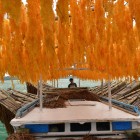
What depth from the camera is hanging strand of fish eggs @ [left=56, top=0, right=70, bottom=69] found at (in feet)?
12.9

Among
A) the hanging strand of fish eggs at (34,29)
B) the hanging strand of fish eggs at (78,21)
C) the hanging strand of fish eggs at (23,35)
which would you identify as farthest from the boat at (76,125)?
the hanging strand of fish eggs at (34,29)

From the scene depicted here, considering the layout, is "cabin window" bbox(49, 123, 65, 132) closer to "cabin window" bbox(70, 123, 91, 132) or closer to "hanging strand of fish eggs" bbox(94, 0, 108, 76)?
"cabin window" bbox(70, 123, 91, 132)

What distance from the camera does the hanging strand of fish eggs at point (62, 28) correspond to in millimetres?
3926

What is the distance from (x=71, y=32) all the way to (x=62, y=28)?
3.18ft

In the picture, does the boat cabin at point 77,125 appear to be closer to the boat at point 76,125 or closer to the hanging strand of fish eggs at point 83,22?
the boat at point 76,125

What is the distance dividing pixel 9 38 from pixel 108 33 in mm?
2855

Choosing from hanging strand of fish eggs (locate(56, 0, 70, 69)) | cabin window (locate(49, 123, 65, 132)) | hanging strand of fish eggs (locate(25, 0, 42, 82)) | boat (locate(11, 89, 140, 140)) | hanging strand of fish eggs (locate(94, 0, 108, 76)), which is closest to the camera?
hanging strand of fish eggs (locate(56, 0, 70, 69))

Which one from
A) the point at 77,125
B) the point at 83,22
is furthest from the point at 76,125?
the point at 83,22

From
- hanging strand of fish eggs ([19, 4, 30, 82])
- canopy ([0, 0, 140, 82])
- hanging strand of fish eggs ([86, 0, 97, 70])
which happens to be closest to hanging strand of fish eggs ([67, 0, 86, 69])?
canopy ([0, 0, 140, 82])

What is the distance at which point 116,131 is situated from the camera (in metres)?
8.38

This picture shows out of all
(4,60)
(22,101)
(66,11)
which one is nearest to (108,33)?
(66,11)

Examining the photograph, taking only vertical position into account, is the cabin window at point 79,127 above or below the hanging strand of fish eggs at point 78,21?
below

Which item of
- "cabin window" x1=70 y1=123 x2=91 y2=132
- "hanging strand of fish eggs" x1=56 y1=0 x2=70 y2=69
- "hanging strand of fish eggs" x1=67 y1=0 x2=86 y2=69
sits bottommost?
"cabin window" x1=70 y1=123 x2=91 y2=132

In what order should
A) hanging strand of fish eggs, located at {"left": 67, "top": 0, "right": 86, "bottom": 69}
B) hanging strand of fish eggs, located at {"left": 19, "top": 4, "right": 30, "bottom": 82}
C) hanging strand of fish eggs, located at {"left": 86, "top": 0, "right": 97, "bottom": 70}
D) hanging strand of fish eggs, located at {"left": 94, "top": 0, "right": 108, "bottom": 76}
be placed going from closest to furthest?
hanging strand of fish eggs, located at {"left": 94, "top": 0, "right": 108, "bottom": 76}
hanging strand of fish eggs, located at {"left": 86, "top": 0, "right": 97, "bottom": 70}
hanging strand of fish eggs, located at {"left": 67, "top": 0, "right": 86, "bottom": 69}
hanging strand of fish eggs, located at {"left": 19, "top": 4, "right": 30, "bottom": 82}
